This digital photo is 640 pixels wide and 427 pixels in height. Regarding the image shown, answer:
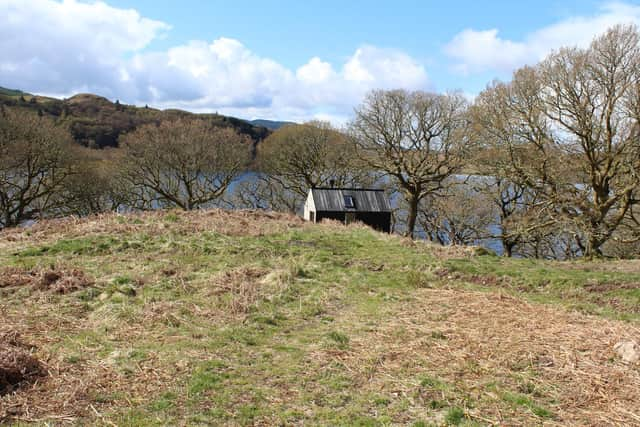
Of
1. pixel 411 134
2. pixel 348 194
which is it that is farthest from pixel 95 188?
pixel 411 134

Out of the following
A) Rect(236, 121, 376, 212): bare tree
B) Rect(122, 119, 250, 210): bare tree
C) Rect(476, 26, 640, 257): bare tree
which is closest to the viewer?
Rect(476, 26, 640, 257): bare tree

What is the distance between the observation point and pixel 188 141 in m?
39.0

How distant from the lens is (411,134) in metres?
32.1

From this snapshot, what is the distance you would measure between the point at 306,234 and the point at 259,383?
10.9 meters

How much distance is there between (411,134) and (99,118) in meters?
→ 50.1

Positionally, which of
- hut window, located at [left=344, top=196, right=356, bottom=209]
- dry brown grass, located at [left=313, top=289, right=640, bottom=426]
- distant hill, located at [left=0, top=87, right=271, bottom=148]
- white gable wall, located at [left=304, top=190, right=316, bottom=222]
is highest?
distant hill, located at [left=0, top=87, right=271, bottom=148]

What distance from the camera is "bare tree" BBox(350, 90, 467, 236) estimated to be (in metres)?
31.4

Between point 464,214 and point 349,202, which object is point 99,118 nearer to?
point 349,202

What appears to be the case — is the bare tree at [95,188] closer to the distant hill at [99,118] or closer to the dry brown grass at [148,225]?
the distant hill at [99,118]

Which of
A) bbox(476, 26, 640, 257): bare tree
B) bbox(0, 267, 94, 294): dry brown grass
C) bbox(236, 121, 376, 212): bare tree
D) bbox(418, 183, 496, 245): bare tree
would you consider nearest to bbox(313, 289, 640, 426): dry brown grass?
bbox(0, 267, 94, 294): dry brown grass

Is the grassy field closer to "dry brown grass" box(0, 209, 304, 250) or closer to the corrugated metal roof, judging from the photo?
"dry brown grass" box(0, 209, 304, 250)

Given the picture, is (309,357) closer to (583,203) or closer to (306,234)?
(306,234)

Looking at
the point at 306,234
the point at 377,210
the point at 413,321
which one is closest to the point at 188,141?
the point at 377,210

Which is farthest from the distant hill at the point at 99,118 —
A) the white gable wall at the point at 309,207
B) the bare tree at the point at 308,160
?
the white gable wall at the point at 309,207
